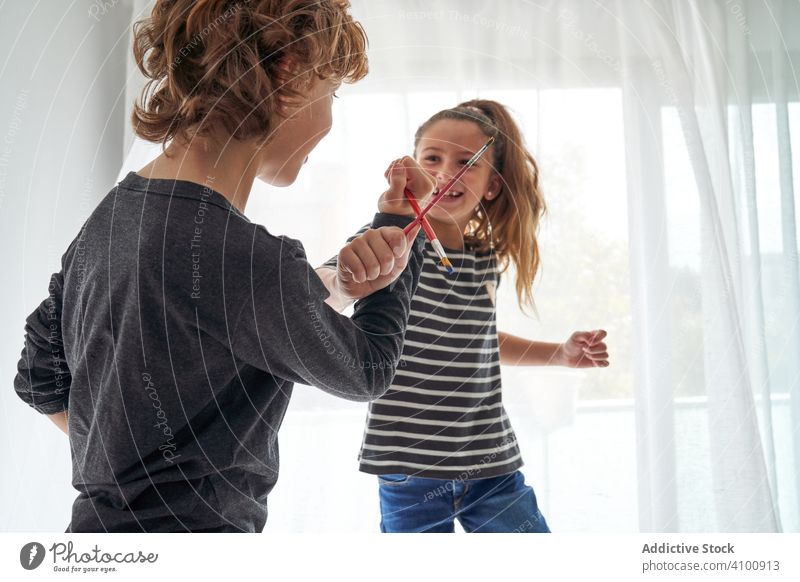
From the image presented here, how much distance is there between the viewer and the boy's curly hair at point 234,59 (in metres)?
0.43

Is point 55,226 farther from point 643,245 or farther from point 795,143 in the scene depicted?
point 795,143

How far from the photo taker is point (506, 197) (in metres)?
0.72

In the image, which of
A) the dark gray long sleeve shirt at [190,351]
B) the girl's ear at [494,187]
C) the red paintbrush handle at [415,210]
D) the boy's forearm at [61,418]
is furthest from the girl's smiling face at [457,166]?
the boy's forearm at [61,418]

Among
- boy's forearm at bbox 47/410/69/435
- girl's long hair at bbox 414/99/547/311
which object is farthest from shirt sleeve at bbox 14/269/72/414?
girl's long hair at bbox 414/99/547/311

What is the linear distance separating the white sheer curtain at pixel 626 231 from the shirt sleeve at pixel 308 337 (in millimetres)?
430

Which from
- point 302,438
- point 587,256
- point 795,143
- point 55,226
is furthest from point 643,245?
point 55,226

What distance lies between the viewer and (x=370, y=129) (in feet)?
2.75

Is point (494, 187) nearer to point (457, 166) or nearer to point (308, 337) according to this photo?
point (457, 166)

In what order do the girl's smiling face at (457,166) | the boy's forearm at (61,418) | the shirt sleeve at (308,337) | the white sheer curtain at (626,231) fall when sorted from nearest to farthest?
the shirt sleeve at (308,337), the boy's forearm at (61,418), the girl's smiling face at (457,166), the white sheer curtain at (626,231)

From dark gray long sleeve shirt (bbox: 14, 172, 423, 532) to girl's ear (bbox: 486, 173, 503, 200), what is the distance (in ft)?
1.02

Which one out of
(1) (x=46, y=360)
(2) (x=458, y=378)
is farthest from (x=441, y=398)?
(1) (x=46, y=360)

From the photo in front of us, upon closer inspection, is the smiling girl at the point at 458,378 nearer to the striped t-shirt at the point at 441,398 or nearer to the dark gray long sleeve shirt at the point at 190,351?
the striped t-shirt at the point at 441,398

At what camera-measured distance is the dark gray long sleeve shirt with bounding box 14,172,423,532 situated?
372 mm

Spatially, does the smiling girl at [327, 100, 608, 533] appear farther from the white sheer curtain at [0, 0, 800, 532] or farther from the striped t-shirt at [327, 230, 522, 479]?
the white sheer curtain at [0, 0, 800, 532]
